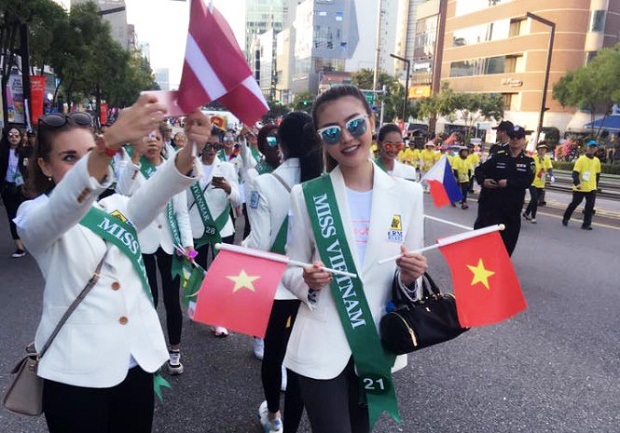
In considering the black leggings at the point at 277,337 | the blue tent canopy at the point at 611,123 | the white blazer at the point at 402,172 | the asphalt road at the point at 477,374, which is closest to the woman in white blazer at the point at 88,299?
the black leggings at the point at 277,337

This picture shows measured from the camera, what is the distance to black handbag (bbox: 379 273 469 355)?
1872 millimetres

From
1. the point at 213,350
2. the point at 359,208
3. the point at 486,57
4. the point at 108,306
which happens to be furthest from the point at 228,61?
the point at 486,57

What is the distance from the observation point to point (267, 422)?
2.96 meters

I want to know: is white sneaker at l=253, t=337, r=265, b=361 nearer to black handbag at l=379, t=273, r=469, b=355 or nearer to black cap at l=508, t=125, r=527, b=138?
black handbag at l=379, t=273, r=469, b=355

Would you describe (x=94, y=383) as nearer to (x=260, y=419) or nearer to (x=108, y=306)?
(x=108, y=306)

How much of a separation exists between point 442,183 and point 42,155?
539 cm

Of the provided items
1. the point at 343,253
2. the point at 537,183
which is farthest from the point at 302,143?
the point at 537,183

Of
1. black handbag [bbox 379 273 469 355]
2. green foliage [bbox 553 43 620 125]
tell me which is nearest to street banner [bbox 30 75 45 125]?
black handbag [bbox 379 273 469 355]

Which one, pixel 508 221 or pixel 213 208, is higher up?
pixel 213 208

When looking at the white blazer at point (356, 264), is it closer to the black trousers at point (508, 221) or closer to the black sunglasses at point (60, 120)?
the black sunglasses at point (60, 120)

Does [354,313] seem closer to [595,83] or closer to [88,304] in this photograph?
[88,304]

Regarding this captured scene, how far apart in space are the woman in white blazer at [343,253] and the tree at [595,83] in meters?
32.8

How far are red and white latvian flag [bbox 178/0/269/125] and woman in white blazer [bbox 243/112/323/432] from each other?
4.09 feet

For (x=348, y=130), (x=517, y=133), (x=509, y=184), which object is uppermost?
(x=348, y=130)
